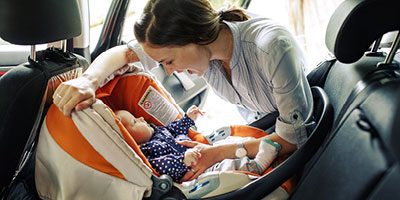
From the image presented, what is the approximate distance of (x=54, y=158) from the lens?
3.77 ft

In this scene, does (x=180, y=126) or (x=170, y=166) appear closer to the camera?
(x=170, y=166)

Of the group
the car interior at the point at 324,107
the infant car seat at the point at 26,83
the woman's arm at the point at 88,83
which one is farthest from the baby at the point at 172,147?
the infant car seat at the point at 26,83

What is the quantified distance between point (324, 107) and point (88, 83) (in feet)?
2.88

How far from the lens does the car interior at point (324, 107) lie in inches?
31.5

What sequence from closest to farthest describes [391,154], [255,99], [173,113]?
[391,154], [255,99], [173,113]

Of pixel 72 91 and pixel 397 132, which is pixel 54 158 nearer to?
pixel 72 91

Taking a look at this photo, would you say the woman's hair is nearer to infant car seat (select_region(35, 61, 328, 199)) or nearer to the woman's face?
the woman's face

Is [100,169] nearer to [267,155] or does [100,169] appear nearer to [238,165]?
[238,165]

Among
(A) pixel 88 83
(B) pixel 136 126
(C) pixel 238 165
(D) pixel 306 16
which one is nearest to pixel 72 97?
(A) pixel 88 83

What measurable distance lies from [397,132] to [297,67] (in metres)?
0.52

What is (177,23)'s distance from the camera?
126 centimetres

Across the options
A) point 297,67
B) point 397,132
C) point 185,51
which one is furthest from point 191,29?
point 397,132

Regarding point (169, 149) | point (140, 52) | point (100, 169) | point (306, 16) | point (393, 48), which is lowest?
point (306, 16)

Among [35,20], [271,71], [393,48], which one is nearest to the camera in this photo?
[393,48]
